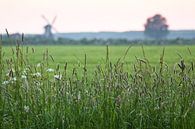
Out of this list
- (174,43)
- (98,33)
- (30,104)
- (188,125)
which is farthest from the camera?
(98,33)

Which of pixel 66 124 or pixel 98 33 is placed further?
pixel 98 33

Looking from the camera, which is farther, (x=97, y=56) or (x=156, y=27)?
(x=156, y=27)

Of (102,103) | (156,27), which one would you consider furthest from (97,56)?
(156,27)

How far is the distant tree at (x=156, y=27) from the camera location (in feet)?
463

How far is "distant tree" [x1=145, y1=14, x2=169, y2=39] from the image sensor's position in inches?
5561

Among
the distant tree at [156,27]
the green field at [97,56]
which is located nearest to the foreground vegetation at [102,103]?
the green field at [97,56]

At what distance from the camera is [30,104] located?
5641 millimetres

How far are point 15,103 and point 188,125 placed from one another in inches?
83.1

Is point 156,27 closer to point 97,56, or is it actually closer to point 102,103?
point 97,56

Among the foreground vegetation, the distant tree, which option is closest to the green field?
the foreground vegetation

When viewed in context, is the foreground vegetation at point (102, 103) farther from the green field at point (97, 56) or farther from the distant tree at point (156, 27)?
the distant tree at point (156, 27)

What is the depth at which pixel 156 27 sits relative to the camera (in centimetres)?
14125

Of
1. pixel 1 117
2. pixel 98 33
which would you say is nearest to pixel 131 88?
pixel 1 117

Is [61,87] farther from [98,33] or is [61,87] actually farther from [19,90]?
[98,33]
